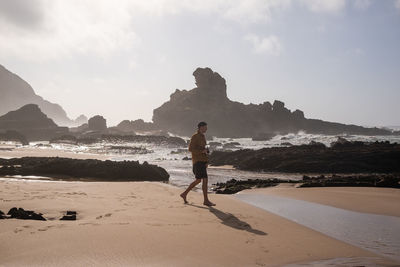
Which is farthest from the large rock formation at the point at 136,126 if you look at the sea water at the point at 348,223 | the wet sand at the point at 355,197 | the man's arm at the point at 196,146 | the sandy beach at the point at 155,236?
the sandy beach at the point at 155,236

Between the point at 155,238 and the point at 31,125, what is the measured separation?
3835 inches

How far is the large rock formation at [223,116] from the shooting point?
125750mm

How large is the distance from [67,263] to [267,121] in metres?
129

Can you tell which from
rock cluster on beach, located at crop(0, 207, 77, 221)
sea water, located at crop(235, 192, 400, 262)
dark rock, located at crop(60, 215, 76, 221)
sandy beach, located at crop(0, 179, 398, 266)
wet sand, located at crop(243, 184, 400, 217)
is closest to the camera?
sandy beach, located at crop(0, 179, 398, 266)

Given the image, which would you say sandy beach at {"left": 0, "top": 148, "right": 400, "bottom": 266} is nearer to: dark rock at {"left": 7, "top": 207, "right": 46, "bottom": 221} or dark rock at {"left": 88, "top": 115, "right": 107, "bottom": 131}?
dark rock at {"left": 7, "top": 207, "right": 46, "bottom": 221}

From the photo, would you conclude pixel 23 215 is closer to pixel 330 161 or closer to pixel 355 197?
pixel 355 197

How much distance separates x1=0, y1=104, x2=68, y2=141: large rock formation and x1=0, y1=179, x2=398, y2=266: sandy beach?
8393 cm

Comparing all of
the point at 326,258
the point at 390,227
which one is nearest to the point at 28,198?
the point at 326,258

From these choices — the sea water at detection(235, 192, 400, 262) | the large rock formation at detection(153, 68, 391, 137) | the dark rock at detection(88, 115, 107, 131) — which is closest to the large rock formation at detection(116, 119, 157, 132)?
the large rock formation at detection(153, 68, 391, 137)

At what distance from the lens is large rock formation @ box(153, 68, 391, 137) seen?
125750 mm

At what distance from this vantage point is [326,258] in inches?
152

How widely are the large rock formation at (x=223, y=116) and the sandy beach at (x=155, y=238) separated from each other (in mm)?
116307

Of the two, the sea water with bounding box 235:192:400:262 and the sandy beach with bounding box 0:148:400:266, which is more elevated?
the sandy beach with bounding box 0:148:400:266

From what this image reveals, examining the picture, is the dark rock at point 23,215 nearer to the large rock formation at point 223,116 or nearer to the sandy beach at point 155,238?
the sandy beach at point 155,238
